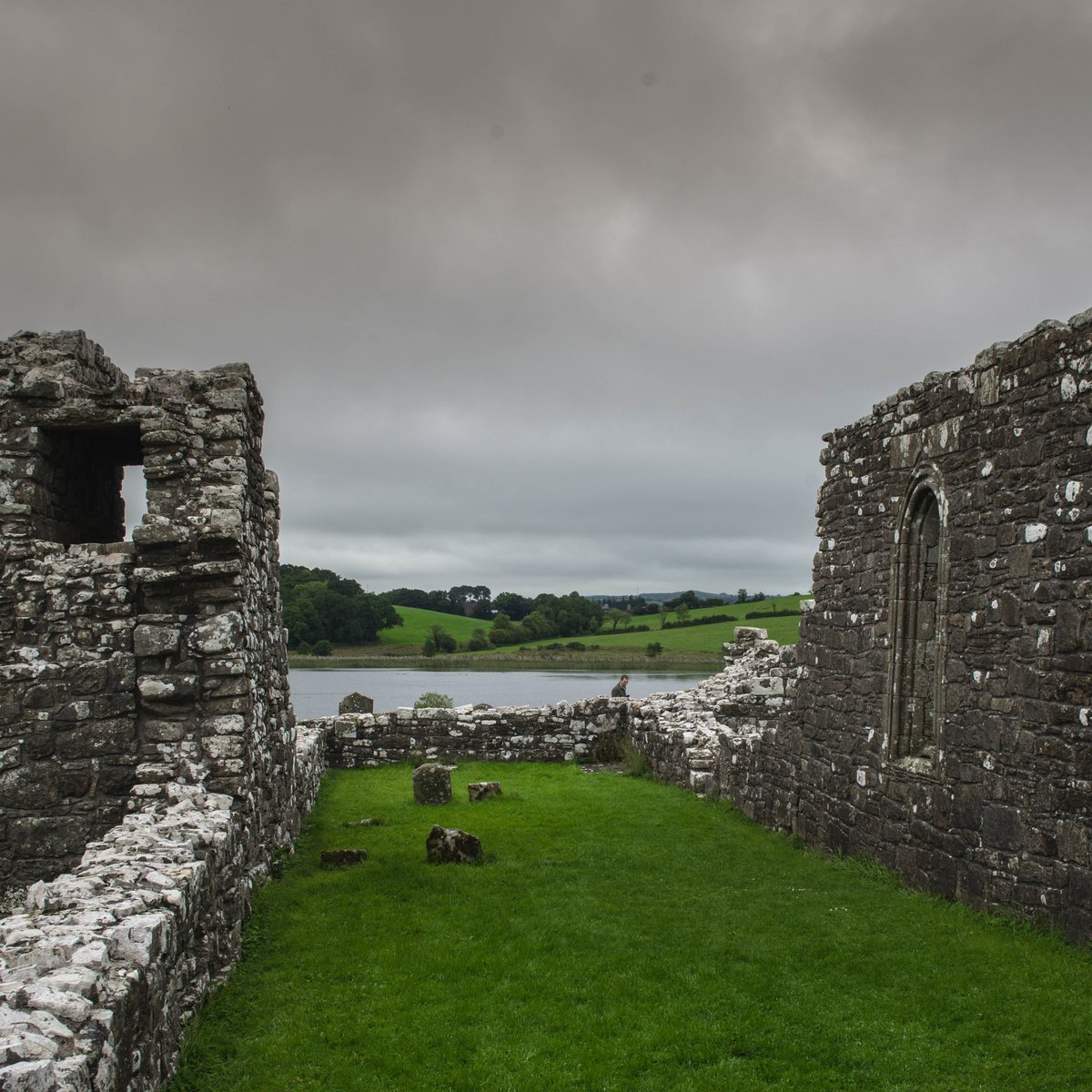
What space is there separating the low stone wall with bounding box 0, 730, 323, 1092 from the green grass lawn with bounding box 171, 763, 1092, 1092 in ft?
1.29

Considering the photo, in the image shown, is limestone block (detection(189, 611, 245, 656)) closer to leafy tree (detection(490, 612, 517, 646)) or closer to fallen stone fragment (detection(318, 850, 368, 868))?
fallen stone fragment (detection(318, 850, 368, 868))

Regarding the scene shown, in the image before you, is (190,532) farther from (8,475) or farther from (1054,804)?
(1054,804)

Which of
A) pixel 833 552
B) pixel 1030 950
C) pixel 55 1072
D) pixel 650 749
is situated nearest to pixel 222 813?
pixel 55 1072

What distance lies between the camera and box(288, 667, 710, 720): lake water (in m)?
36.1

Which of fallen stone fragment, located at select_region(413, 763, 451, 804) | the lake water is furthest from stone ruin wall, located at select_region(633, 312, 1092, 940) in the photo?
the lake water

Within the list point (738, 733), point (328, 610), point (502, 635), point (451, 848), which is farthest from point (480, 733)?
point (502, 635)

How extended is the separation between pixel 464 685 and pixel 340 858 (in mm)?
36896

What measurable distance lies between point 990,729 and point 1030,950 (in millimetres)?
1704

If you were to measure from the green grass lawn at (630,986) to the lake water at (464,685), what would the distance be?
878 inches

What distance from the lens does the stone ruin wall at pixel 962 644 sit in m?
6.66

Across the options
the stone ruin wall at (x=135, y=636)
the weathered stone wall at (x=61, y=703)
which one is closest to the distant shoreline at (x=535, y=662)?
the stone ruin wall at (x=135, y=636)

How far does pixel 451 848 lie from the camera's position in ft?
30.2

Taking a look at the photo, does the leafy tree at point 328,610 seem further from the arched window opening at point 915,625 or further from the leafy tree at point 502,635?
the arched window opening at point 915,625

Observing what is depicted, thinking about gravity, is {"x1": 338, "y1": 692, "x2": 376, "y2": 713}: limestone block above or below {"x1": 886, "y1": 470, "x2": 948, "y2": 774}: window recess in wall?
below
